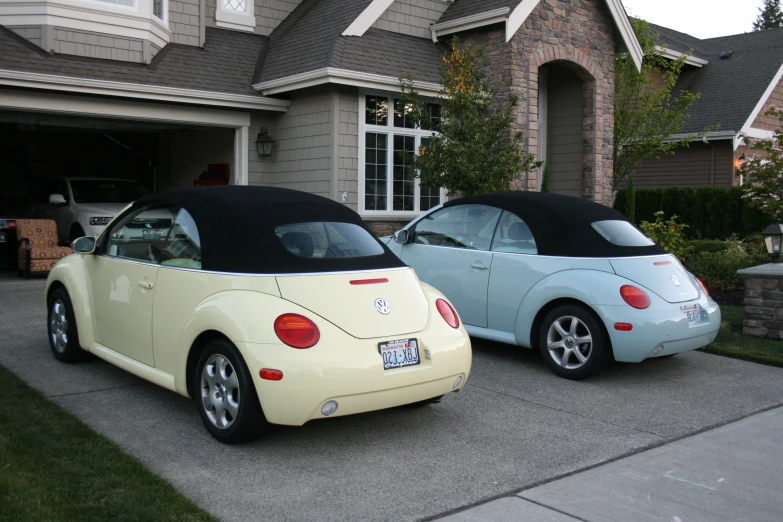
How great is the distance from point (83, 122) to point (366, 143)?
4.95 metres

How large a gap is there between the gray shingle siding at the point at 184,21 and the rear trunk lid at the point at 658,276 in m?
10.4

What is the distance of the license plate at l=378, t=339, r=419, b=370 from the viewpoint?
465 centimetres

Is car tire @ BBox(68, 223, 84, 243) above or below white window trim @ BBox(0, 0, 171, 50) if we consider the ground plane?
below

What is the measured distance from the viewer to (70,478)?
410 centimetres

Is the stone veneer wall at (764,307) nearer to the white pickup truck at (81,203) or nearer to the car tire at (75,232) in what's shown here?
the white pickup truck at (81,203)

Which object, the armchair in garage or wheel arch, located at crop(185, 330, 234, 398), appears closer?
wheel arch, located at crop(185, 330, 234, 398)

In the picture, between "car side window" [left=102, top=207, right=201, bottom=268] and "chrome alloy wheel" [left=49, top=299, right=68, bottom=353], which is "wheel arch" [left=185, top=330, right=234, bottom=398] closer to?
"car side window" [left=102, top=207, right=201, bottom=268]

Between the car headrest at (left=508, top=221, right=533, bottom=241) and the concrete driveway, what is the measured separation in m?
1.18

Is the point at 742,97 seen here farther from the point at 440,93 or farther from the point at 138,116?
Result: the point at 138,116

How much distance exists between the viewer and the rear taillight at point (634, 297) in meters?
6.35

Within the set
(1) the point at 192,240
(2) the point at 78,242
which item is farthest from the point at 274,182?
(1) the point at 192,240

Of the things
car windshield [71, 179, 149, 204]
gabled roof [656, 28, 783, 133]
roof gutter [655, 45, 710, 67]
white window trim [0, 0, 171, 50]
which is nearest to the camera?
white window trim [0, 0, 171, 50]

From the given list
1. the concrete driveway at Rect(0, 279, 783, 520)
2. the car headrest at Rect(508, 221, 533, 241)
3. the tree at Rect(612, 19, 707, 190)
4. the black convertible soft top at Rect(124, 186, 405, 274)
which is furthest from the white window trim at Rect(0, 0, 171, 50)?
the tree at Rect(612, 19, 707, 190)

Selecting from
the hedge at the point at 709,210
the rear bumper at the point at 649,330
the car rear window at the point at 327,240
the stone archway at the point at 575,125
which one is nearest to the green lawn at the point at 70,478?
the car rear window at the point at 327,240
